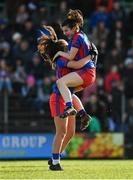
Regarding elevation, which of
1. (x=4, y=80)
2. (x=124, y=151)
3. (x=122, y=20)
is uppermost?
(x=122, y=20)

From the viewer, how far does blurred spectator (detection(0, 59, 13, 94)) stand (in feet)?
70.4

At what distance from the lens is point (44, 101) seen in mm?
21719

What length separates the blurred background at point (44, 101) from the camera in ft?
70.1

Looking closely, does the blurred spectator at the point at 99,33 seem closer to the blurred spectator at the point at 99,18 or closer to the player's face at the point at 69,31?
the blurred spectator at the point at 99,18

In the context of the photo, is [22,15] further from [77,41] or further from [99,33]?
[77,41]

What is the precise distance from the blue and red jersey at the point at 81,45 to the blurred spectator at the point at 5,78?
857 centimetres

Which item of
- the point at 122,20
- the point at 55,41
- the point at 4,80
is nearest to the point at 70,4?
the point at 122,20

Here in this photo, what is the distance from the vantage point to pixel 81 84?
12.9 metres

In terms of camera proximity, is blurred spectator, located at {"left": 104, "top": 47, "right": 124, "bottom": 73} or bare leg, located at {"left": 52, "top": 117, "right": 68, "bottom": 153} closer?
bare leg, located at {"left": 52, "top": 117, "right": 68, "bottom": 153}

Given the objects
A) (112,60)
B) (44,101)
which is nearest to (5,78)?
(44,101)

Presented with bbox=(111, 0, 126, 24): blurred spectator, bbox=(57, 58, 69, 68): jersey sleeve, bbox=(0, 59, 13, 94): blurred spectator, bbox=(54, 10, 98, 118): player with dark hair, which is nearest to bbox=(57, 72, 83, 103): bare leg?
bbox=(54, 10, 98, 118): player with dark hair

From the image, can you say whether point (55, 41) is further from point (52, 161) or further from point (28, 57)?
point (28, 57)

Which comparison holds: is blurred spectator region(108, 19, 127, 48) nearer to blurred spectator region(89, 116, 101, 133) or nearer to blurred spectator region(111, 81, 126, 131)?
blurred spectator region(111, 81, 126, 131)

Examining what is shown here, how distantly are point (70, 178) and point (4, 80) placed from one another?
10.7 metres
